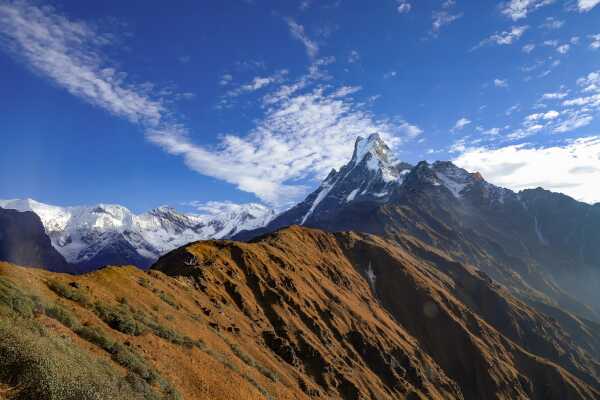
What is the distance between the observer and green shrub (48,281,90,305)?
26000 millimetres

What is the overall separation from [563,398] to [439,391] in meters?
45.1

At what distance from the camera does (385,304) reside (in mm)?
121562

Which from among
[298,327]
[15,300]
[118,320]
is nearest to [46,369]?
[15,300]

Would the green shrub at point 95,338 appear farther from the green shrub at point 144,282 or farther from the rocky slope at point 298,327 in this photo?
the green shrub at point 144,282

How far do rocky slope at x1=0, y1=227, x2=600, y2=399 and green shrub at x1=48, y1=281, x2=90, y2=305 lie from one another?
8 cm

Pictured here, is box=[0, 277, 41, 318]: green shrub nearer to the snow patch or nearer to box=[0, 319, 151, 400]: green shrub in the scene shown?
box=[0, 319, 151, 400]: green shrub

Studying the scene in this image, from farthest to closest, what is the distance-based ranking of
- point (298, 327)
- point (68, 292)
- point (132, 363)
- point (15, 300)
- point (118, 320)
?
point (298, 327) → point (118, 320) → point (68, 292) → point (132, 363) → point (15, 300)

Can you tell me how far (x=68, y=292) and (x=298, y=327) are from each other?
46.2 metres

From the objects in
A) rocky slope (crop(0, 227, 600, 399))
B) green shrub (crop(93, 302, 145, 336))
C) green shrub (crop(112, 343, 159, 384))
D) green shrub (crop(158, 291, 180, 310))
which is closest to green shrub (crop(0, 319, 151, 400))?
rocky slope (crop(0, 227, 600, 399))

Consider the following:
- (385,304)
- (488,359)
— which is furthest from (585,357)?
(385,304)

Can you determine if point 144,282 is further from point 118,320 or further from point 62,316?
point 62,316

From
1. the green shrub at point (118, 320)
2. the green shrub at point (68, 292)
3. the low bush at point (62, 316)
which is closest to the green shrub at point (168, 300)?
the green shrub at point (118, 320)

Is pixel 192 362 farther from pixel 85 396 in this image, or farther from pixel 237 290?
A: pixel 237 290

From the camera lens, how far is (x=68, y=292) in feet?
86.2
